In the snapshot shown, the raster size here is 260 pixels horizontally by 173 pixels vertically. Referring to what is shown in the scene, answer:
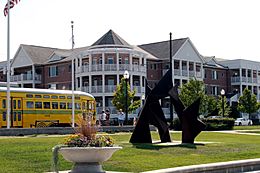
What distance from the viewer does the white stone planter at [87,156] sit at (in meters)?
11.5

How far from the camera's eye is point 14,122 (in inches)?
1342

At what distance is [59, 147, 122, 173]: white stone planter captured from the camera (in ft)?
37.7

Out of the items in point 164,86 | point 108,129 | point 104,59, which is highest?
point 104,59

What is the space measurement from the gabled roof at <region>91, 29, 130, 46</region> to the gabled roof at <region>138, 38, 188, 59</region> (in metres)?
5.52

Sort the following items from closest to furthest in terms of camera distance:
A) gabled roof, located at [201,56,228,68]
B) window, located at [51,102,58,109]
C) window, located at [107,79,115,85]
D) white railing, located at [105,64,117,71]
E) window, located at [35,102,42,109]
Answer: window, located at [35,102,42,109] → window, located at [51,102,58,109] → white railing, located at [105,64,117,71] → window, located at [107,79,115,85] → gabled roof, located at [201,56,228,68]

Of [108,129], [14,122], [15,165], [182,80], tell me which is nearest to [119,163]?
[15,165]

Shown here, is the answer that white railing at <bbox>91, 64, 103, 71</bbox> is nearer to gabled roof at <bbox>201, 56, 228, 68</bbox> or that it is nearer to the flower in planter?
gabled roof at <bbox>201, 56, 228, 68</bbox>

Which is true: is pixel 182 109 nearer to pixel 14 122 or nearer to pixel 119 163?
pixel 119 163

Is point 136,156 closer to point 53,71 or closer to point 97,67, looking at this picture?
point 97,67

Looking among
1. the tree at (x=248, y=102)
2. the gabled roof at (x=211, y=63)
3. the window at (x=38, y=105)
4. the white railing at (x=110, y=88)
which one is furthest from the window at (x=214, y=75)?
the window at (x=38, y=105)

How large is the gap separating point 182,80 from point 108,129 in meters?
39.7

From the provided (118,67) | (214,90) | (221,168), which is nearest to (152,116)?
(221,168)

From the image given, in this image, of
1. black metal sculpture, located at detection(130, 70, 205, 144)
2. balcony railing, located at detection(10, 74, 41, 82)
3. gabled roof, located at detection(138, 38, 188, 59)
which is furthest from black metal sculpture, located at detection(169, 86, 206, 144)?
balcony railing, located at detection(10, 74, 41, 82)

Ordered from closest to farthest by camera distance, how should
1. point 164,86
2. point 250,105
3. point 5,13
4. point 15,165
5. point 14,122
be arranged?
1. point 15,165
2. point 164,86
3. point 5,13
4. point 14,122
5. point 250,105
